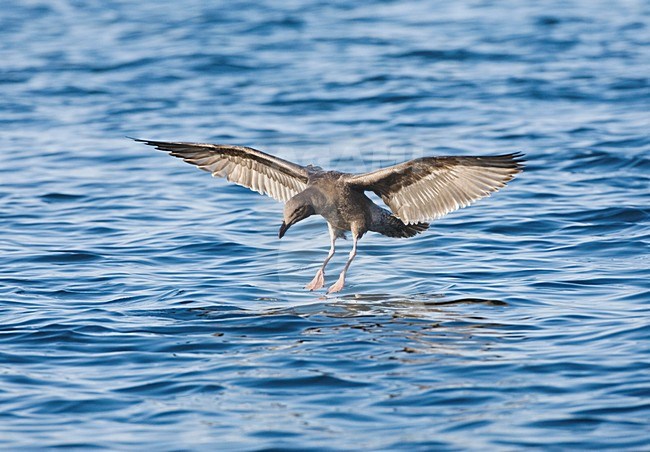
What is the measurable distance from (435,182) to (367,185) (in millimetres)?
616

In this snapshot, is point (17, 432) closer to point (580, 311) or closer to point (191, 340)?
point (191, 340)

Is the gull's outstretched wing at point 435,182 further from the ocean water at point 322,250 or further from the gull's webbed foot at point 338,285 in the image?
the gull's webbed foot at point 338,285

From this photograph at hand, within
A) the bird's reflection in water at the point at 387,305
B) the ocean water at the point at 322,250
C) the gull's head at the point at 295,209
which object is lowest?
the bird's reflection in water at the point at 387,305

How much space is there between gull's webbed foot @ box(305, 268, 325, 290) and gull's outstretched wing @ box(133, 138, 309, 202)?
0.93 metres

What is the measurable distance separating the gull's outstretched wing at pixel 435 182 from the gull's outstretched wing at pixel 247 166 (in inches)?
33.3

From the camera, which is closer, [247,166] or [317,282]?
[317,282]

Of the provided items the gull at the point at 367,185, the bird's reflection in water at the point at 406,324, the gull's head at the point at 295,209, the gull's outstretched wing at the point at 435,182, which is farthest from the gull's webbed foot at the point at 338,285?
the gull's outstretched wing at the point at 435,182

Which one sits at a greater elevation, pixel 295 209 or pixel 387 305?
pixel 295 209

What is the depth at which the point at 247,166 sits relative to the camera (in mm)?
10586

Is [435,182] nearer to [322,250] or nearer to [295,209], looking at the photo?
[295,209]

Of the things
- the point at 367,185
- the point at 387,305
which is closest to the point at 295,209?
the point at 367,185

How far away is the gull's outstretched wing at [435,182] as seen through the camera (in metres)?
9.09

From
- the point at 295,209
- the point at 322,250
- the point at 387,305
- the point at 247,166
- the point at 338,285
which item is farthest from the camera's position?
the point at 322,250

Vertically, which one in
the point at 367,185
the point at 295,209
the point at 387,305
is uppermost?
the point at 367,185
